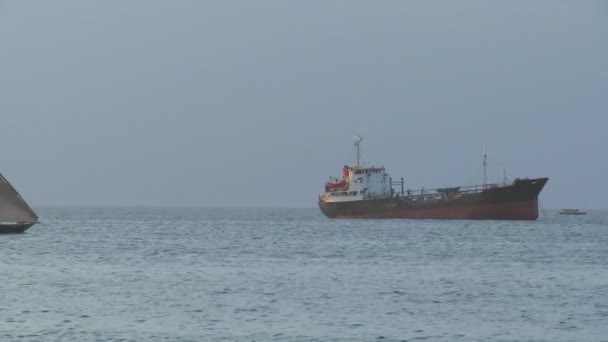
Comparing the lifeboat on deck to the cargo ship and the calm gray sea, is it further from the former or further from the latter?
the calm gray sea

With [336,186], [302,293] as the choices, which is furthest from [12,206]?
[336,186]

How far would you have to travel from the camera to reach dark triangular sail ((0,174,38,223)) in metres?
80.3

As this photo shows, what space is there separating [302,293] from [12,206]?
128 ft

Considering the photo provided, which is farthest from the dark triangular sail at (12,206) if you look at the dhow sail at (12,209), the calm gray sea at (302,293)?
the calm gray sea at (302,293)

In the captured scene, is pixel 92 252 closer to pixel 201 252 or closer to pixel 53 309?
pixel 201 252

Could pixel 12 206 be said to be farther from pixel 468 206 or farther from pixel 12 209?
pixel 468 206

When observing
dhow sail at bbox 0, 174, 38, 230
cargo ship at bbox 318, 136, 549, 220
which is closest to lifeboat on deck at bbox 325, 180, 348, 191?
cargo ship at bbox 318, 136, 549, 220

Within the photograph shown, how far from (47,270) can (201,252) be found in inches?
809

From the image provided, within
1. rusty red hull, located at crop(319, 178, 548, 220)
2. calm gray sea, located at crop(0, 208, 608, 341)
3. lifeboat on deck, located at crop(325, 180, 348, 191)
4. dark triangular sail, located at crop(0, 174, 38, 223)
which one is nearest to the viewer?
calm gray sea, located at crop(0, 208, 608, 341)

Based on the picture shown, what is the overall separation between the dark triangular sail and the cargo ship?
6536 cm

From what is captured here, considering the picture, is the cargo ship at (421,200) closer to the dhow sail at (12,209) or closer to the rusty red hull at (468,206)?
the rusty red hull at (468,206)

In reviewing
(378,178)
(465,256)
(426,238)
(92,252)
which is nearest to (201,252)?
(92,252)

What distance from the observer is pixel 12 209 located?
83.4m

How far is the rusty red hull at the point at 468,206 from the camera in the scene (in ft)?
452
